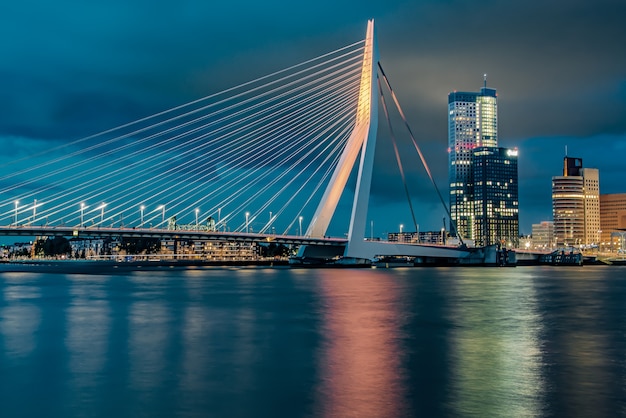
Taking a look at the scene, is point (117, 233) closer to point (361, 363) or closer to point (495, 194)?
point (361, 363)

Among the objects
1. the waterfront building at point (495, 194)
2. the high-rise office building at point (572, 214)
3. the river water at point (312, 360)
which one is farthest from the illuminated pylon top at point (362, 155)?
the high-rise office building at point (572, 214)

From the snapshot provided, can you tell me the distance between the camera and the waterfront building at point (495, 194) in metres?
186

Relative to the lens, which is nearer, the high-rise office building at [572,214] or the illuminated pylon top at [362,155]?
→ the illuminated pylon top at [362,155]

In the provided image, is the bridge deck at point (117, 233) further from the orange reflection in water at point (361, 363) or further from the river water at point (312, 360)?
the orange reflection in water at point (361, 363)

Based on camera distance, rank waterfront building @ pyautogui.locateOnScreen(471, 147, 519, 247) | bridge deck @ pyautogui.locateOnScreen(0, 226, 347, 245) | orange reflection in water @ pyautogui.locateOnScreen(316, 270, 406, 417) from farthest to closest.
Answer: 1. waterfront building @ pyautogui.locateOnScreen(471, 147, 519, 247)
2. bridge deck @ pyautogui.locateOnScreen(0, 226, 347, 245)
3. orange reflection in water @ pyautogui.locateOnScreen(316, 270, 406, 417)

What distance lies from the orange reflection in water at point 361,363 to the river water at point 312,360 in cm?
3

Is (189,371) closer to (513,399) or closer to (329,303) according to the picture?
(513,399)

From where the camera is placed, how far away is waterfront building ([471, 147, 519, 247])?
186 metres

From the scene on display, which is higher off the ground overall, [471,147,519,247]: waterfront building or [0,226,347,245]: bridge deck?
[471,147,519,247]: waterfront building

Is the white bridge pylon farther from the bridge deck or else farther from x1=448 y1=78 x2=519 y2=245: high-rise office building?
x1=448 y1=78 x2=519 y2=245: high-rise office building

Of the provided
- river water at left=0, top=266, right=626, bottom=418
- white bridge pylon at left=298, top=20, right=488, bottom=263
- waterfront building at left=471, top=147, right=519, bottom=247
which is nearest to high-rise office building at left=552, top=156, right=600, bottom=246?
waterfront building at left=471, top=147, right=519, bottom=247

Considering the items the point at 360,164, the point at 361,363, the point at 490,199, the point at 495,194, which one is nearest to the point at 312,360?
the point at 361,363

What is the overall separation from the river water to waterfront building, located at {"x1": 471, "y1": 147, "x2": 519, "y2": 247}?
16377 centimetres

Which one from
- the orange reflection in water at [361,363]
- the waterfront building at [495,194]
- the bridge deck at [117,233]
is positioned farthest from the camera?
the waterfront building at [495,194]
